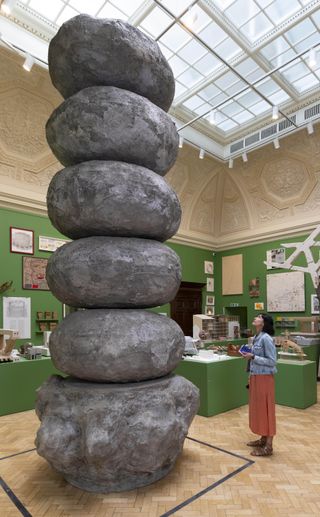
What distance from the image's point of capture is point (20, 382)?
5773 mm

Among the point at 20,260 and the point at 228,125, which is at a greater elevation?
the point at 228,125

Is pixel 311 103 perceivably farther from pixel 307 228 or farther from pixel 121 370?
pixel 121 370

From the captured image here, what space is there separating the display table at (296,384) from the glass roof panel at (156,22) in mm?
7072

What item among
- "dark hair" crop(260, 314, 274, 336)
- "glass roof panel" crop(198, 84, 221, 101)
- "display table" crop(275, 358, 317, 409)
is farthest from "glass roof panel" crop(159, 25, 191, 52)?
"display table" crop(275, 358, 317, 409)

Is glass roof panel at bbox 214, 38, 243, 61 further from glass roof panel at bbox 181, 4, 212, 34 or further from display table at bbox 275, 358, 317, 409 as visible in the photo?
display table at bbox 275, 358, 317, 409

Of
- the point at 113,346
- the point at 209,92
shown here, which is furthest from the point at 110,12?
the point at 113,346

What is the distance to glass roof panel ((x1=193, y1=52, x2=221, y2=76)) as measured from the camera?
26.5 feet

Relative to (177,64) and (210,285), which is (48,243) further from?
(210,285)

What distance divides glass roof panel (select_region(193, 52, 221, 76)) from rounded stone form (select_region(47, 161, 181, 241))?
5912 millimetres

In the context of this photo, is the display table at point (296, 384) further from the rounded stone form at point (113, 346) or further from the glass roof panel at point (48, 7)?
the glass roof panel at point (48, 7)

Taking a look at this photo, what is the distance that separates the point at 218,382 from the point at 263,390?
1.79m

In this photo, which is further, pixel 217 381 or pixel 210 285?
pixel 210 285

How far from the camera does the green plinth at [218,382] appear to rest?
5.64 metres

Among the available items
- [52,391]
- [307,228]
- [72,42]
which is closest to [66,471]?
[52,391]
